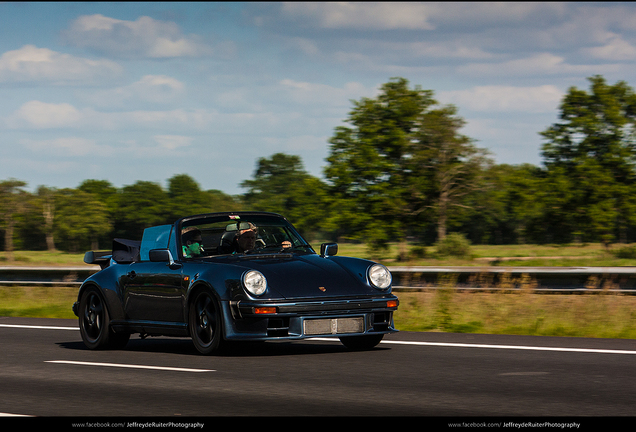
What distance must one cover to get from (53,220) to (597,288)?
397 feet

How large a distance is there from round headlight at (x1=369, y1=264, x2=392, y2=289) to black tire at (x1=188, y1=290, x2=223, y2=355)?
5.23 feet

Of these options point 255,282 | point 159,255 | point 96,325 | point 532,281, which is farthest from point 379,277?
point 532,281

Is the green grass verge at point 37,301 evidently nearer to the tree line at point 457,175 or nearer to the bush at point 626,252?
the tree line at point 457,175

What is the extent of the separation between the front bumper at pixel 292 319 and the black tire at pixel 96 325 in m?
2.26

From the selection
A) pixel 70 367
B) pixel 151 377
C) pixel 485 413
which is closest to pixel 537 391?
pixel 485 413

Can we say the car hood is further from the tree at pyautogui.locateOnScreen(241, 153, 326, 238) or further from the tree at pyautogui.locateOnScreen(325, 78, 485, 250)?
the tree at pyautogui.locateOnScreen(241, 153, 326, 238)

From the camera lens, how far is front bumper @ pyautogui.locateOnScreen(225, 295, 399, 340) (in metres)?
8.60

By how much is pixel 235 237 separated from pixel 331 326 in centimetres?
177

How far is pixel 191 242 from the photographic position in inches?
391

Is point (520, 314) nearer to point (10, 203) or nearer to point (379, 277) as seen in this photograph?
point (379, 277)

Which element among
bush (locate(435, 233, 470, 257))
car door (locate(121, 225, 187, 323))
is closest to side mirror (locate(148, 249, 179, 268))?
car door (locate(121, 225, 187, 323))

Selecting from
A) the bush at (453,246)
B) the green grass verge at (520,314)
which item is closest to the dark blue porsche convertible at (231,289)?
the green grass verge at (520,314)

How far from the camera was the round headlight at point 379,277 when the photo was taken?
9275mm

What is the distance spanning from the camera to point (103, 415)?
596 cm
